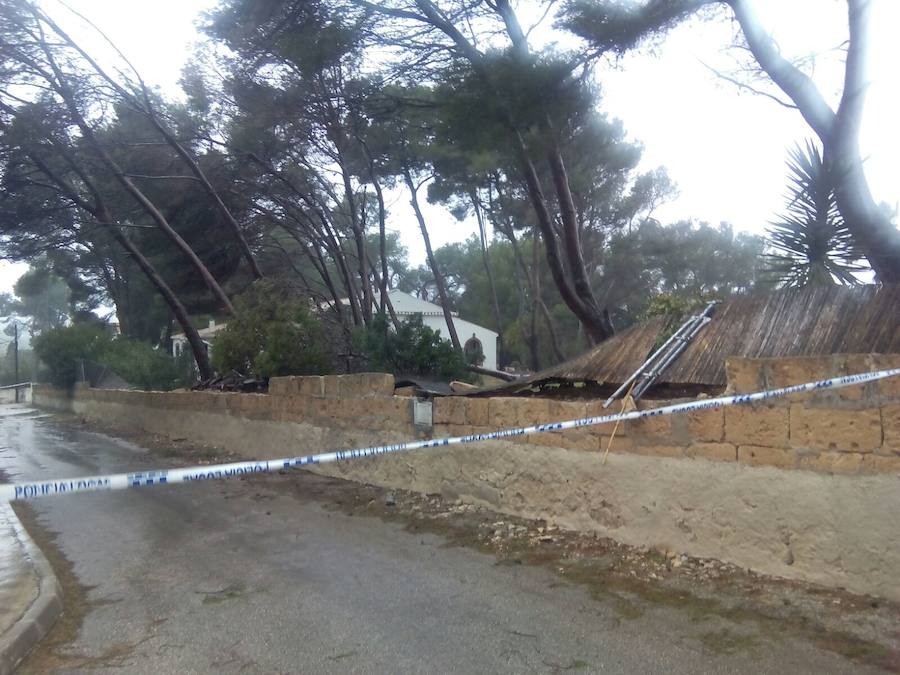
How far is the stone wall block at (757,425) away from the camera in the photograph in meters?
5.49

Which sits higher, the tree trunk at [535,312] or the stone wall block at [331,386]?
the tree trunk at [535,312]

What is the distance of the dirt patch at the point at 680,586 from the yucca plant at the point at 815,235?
295 centimetres

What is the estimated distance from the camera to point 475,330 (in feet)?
139

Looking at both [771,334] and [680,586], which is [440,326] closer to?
[771,334]

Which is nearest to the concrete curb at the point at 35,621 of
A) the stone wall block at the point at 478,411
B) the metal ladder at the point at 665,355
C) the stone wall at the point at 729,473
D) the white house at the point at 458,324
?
the stone wall at the point at 729,473

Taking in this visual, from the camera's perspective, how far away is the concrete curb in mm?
4434

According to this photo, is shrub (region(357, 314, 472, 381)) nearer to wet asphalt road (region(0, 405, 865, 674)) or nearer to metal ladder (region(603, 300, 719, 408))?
wet asphalt road (region(0, 405, 865, 674))

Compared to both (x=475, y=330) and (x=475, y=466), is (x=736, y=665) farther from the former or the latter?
(x=475, y=330)

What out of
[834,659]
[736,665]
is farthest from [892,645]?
[736,665]

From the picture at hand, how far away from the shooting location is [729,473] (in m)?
5.77

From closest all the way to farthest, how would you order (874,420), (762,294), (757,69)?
1. (874,420)
2. (762,294)
3. (757,69)

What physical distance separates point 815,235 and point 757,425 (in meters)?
2.37

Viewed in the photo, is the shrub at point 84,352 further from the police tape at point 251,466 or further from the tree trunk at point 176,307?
the police tape at point 251,466

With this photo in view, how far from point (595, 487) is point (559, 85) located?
647 cm
